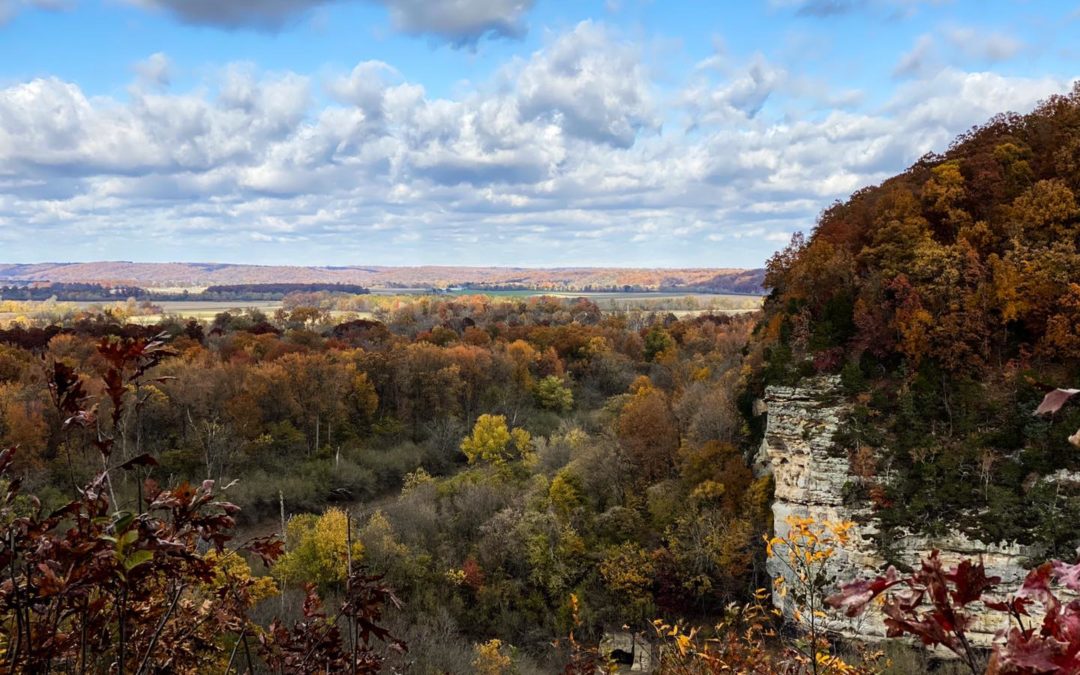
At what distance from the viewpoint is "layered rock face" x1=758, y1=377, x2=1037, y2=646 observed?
71.4 feet

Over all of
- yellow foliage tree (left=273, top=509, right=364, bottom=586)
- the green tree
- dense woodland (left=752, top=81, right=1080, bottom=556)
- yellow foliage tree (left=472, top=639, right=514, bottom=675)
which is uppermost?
dense woodland (left=752, top=81, right=1080, bottom=556)

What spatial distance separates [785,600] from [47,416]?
40517mm

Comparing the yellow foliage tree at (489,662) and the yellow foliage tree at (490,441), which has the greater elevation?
the yellow foliage tree at (490,441)

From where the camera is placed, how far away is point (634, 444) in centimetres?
3559

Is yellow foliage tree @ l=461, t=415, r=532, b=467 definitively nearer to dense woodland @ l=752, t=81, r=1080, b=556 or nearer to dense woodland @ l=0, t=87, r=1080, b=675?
dense woodland @ l=0, t=87, r=1080, b=675

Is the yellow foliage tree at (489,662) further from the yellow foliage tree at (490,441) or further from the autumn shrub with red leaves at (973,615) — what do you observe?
the yellow foliage tree at (490,441)

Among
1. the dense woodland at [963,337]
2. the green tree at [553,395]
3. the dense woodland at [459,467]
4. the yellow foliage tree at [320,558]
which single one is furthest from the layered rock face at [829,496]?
the green tree at [553,395]

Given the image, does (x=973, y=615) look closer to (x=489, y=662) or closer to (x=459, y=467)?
(x=489, y=662)

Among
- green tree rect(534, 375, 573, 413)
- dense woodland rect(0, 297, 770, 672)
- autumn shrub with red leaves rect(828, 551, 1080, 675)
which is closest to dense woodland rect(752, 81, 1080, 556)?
dense woodland rect(0, 297, 770, 672)

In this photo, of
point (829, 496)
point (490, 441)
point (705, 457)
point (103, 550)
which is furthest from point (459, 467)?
point (103, 550)

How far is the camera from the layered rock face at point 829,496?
71.4 feet

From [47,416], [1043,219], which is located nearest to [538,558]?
[1043,219]

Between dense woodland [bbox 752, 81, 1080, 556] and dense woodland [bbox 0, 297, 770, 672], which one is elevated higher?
dense woodland [bbox 752, 81, 1080, 556]

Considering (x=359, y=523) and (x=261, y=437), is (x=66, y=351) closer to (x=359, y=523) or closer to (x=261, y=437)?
(x=261, y=437)
